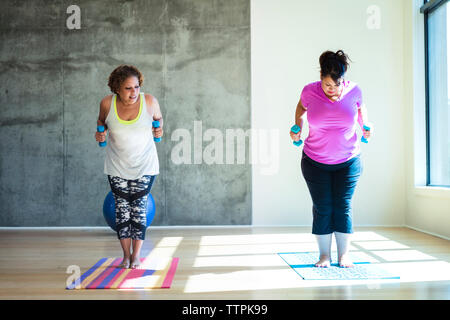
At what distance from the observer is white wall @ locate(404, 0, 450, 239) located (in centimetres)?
477

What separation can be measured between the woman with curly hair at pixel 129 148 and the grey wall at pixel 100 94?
89.2 inches

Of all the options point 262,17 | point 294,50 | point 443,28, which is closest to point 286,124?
point 294,50

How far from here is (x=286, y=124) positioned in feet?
17.1

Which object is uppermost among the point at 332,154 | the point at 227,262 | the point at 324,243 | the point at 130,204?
the point at 332,154

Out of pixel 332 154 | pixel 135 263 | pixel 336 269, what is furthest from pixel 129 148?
pixel 336 269

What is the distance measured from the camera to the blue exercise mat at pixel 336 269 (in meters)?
2.62

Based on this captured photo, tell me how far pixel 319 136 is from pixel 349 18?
2.93 m

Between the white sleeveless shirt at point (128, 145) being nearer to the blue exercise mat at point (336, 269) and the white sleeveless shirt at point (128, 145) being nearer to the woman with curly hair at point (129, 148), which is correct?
the woman with curly hair at point (129, 148)

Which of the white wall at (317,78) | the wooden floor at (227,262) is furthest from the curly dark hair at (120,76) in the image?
the white wall at (317,78)

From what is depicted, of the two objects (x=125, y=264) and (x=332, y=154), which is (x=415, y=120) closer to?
(x=332, y=154)

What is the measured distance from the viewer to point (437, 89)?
4.57 m

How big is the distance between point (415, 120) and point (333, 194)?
2477 millimetres

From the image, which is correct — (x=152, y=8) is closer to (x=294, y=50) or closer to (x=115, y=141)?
(x=294, y=50)

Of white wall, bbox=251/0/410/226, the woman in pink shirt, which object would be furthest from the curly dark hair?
white wall, bbox=251/0/410/226
